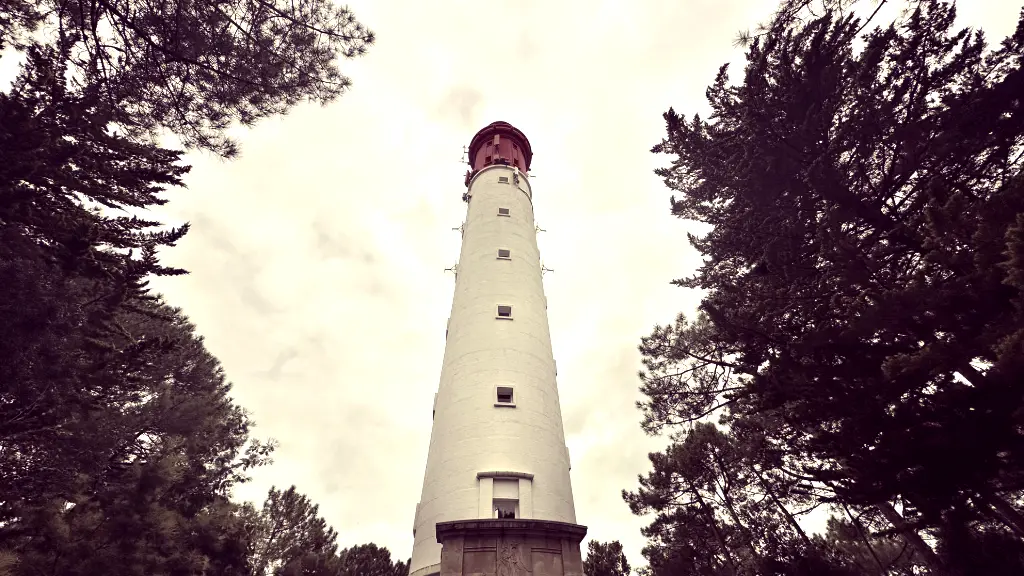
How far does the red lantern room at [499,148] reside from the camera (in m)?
25.0

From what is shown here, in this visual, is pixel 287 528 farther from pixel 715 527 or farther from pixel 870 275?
pixel 870 275

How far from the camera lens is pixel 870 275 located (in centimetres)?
712

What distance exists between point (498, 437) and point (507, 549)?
3150mm

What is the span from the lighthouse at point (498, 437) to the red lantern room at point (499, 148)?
6074 millimetres

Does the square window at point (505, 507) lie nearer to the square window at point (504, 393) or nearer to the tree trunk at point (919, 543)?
the square window at point (504, 393)

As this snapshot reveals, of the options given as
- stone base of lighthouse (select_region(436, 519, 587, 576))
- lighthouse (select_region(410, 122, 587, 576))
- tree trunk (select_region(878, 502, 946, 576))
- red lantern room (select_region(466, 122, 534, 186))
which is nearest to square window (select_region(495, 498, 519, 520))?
lighthouse (select_region(410, 122, 587, 576))

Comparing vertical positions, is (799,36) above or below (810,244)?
above

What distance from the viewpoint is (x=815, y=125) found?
1027 cm

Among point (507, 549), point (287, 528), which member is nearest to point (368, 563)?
point (287, 528)

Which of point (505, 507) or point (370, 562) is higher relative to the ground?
point (370, 562)

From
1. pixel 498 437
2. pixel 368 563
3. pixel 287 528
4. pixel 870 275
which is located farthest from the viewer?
pixel 368 563

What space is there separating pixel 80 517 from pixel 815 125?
2022 centimetres

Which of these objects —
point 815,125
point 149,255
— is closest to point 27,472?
point 149,255

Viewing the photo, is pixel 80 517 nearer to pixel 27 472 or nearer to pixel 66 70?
pixel 27 472
